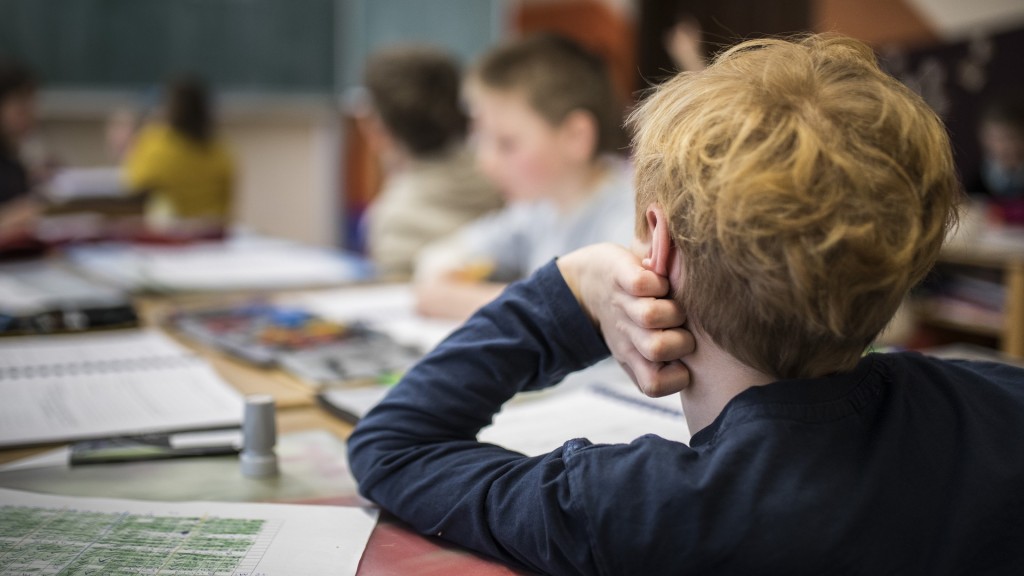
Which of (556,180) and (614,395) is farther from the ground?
(556,180)

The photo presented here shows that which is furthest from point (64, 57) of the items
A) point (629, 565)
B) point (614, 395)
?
point (629, 565)

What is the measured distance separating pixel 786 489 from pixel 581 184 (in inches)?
48.0

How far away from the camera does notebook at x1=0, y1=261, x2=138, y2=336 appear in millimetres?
1403

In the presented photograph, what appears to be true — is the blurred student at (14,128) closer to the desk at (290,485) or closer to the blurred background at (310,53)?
the blurred background at (310,53)

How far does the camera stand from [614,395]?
1007mm

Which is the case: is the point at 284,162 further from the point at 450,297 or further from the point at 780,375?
the point at 780,375

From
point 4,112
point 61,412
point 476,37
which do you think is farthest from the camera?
point 476,37

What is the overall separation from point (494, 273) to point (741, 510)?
4.63 feet

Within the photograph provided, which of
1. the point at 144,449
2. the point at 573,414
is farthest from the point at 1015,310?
the point at 144,449

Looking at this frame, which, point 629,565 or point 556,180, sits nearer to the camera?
point 629,565

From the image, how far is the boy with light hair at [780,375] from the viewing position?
A: 0.51m

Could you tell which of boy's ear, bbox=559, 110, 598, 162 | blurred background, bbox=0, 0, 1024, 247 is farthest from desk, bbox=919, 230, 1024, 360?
boy's ear, bbox=559, 110, 598, 162

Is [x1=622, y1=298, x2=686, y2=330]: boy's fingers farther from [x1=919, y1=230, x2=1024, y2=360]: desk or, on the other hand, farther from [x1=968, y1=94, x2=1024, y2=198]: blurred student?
[x1=968, y1=94, x2=1024, y2=198]: blurred student

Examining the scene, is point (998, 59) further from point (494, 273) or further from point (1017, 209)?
point (494, 273)
